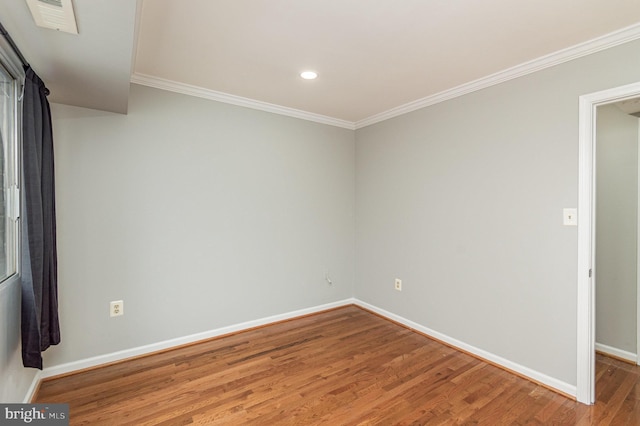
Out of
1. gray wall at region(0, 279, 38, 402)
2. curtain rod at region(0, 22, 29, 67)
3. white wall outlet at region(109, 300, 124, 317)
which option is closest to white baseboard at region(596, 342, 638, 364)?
white wall outlet at region(109, 300, 124, 317)

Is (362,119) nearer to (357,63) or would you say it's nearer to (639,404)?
(357,63)

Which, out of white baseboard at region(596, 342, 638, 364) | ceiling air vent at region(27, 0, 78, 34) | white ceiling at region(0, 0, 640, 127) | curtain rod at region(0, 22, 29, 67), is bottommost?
white baseboard at region(596, 342, 638, 364)

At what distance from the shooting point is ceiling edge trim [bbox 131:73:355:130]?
8.77 feet

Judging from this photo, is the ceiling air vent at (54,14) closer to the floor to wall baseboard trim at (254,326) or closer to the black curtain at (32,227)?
the black curtain at (32,227)

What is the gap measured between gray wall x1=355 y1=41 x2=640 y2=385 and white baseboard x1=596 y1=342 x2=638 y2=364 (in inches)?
42.0

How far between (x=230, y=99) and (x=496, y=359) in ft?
11.1

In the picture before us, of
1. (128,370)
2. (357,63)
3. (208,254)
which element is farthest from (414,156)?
(128,370)

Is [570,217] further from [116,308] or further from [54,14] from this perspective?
[116,308]

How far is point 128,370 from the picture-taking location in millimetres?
2467

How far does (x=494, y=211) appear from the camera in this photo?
8.65 feet

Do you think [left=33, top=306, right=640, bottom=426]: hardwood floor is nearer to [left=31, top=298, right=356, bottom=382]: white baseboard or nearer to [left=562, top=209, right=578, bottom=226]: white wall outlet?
[left=31, top=298, right=356, bottom=382]: white baseboard

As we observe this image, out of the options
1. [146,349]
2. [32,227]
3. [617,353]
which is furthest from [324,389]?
[617,353]

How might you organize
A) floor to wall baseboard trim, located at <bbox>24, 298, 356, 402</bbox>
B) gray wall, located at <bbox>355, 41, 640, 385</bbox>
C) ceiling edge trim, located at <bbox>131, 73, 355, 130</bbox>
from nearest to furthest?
1. gray wall, located at <bbox>355, 41, 640, 385</bbox>
2. floor to wall baseboard trim, located at <bbox>24, 298, 356, 402</bbox>
3. ceiling edge trim, located at <bbox>131, 73, 355, 130</bbox>

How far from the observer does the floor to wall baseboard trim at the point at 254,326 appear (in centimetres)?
225
